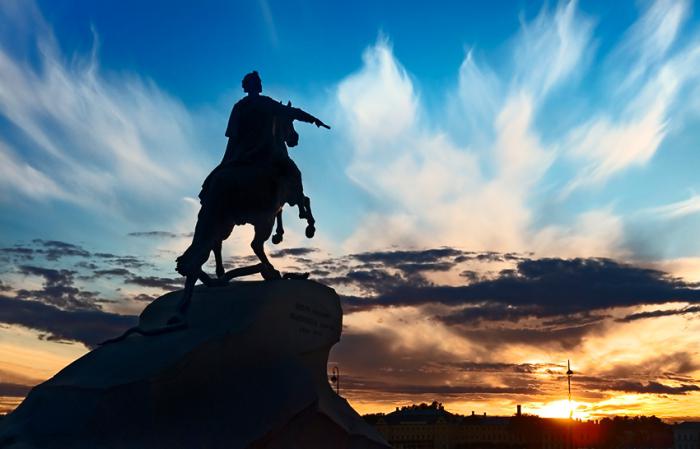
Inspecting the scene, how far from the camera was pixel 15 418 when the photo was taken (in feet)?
46.5

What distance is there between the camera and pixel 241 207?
17125mm

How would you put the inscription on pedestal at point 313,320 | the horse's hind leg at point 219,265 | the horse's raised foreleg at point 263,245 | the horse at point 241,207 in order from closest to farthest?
1. the inscription on pedestal at point 313,320
2. the horse at point 241,207
3. the horse's raised foreleg at point 263,245
4. the horse's hind leg at point 219,265

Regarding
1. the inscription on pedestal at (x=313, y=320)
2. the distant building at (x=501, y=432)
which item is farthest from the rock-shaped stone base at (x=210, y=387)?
the distant building at (x=501, y=432)

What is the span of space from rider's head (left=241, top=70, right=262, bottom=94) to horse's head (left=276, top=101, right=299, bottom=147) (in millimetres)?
718

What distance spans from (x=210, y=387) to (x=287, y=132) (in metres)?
5.75

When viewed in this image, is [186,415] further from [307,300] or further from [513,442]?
[513,442]

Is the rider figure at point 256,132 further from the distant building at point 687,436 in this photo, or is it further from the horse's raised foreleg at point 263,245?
the distant building at point 687,436

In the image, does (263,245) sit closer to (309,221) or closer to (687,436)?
(309,221)

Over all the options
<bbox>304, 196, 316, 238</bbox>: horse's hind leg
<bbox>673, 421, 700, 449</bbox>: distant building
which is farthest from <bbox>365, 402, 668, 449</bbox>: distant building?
<bbox>304, 196, 316, 238</bbox>: horse's hind leg

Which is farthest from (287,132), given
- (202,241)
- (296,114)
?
(202,241)

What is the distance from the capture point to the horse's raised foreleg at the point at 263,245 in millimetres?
17547

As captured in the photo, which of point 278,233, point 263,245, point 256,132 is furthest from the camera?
point 278,233

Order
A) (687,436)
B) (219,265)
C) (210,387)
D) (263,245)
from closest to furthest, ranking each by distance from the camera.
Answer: (210,387) → (263,245) → (219,265) → (687,436)

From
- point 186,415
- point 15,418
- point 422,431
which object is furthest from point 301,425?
point 422,431
